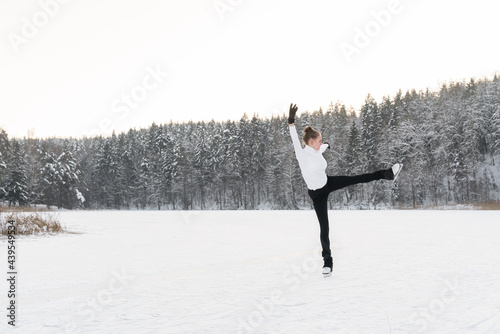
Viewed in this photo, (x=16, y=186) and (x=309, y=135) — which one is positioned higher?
(x=16, y=186)

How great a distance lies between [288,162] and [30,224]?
48.6 meters

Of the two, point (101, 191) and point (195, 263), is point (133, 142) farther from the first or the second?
point (195, 263)

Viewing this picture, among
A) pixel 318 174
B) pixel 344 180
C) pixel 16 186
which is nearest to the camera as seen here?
pixel 318 174

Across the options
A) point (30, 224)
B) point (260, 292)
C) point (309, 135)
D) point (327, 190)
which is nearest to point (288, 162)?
point (30, 224)

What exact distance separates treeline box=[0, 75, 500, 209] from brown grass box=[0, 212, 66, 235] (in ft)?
135

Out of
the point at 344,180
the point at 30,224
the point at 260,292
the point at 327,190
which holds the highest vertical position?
the point at 344,180

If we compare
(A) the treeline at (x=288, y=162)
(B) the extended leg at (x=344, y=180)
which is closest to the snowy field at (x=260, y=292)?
(B) the extended leg at (x=344, y=180)

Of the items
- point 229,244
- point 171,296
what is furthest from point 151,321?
point 229,244

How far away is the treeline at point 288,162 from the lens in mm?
50031

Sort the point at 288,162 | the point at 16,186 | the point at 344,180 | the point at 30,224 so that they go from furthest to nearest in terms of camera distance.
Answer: the point at 288,162 → the point at 16,186 → the point at 30,224 → the point at 344,180

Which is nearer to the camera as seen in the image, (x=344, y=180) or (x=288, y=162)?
(x=344, y=180)

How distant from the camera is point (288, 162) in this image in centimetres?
5781

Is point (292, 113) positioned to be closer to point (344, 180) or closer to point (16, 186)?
point (344, 180)

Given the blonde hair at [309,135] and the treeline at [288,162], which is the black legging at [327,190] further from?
the treeline at [288,162]
